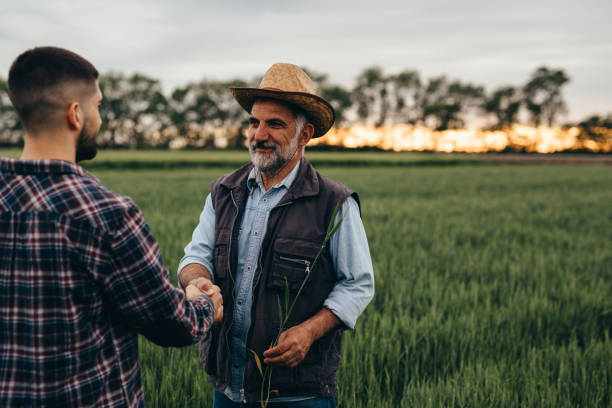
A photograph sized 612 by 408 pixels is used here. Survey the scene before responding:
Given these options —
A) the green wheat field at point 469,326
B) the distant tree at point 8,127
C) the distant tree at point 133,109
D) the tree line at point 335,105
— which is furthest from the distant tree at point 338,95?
the green wheat field at point 469,326

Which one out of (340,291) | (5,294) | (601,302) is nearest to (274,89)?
(340,291)

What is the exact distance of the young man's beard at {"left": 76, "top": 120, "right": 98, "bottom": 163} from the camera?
117cm

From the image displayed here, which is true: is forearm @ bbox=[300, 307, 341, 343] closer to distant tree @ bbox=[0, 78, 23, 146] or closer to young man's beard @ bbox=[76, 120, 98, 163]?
young man's beard @ bbox=[76, 120, 98, 163]

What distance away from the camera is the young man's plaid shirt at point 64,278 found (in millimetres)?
1066

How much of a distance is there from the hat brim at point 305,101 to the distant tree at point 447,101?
3291 inches

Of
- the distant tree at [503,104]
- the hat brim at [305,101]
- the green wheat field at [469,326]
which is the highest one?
the distant tree at [503,104]

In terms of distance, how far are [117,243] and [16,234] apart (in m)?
0.25

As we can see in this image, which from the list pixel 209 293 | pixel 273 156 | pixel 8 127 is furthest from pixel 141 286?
pixel 8 127

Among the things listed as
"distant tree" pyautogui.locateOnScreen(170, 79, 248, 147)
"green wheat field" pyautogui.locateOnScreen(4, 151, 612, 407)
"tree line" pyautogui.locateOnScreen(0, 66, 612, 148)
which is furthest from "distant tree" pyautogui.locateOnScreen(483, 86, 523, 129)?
"green wheat field" pyautogui.locateOnScreen(4, 151, 612, 407)

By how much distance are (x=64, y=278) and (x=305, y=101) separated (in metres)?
1.20

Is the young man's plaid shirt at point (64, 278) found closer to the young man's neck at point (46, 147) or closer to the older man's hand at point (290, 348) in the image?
the young man's neck at point (46, 147)

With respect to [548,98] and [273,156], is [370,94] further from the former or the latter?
[273,156]

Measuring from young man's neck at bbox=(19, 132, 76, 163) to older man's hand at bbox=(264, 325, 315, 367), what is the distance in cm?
99

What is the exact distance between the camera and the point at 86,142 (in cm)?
118
